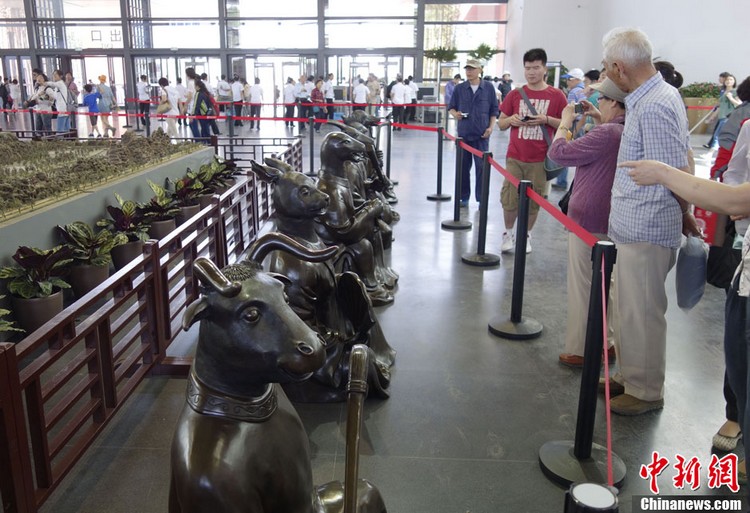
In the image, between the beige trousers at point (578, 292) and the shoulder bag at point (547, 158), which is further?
the shoulder bag at point (547, 158)

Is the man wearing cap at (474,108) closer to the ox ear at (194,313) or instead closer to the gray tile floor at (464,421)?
the gray tile floor at (464,421)

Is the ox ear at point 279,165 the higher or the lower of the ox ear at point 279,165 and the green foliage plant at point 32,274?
the higher

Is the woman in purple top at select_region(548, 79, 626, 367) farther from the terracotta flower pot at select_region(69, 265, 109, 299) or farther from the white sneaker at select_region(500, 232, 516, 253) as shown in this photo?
the terracotta flower pot at select_region(69, 265, 109, 299)

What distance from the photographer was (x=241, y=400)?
1.57 meters

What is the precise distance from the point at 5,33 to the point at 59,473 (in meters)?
29.6

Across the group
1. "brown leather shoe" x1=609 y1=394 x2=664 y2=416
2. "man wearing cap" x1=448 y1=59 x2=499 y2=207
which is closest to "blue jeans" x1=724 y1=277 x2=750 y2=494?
"brown leather shoe" x1=609 y1=394 x2=664 y2=416

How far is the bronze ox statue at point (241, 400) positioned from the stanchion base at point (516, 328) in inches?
118

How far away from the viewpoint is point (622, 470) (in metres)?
2.83

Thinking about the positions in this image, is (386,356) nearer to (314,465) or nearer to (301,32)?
(314,465)

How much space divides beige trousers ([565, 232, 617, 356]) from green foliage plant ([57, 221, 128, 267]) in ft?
12.2

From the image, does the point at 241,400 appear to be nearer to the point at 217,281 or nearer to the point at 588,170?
the point at 217,281

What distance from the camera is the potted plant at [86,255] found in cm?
503

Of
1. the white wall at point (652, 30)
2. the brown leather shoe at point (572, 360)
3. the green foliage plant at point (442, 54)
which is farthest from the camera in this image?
the green foliage plant at point (442, 54)

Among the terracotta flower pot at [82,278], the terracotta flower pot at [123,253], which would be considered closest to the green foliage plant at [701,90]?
the terracotta flower pot at [123,253]
